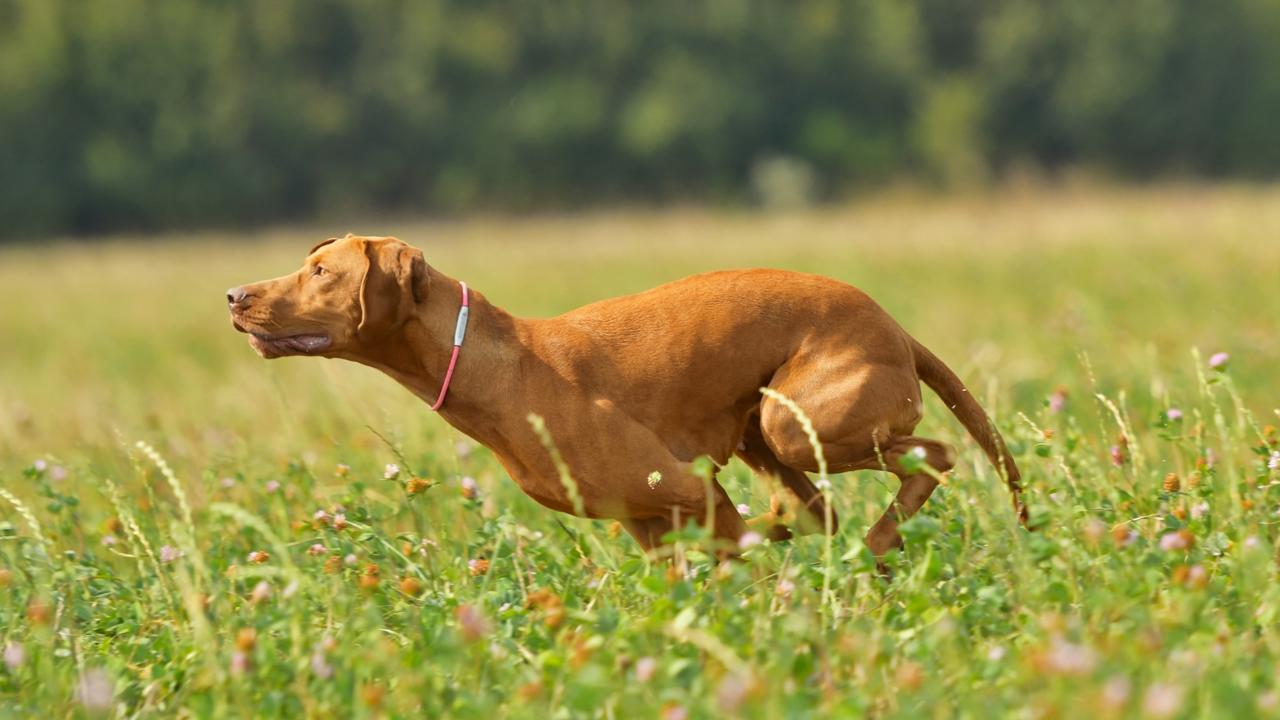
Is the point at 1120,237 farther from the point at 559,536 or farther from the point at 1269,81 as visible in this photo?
the point at 1269,81

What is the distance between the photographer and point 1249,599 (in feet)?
12.3

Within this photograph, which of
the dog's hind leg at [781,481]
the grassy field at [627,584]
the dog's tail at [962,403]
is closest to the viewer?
the grassy field at [627,584]

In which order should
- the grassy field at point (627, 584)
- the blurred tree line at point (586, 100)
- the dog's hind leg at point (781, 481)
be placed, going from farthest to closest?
the blurred tree line at point (586, 100), the dog's hind leg at point (781, 481), the grassy field at point (627, 584)

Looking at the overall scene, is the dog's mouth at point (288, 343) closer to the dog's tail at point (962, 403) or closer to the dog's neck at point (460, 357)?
the dog's neck at point (460, 357)

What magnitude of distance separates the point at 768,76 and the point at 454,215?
9.91 m

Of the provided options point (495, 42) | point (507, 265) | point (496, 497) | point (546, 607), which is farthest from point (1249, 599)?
point (495, 42)

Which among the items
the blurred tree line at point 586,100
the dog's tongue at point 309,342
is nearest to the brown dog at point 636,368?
the dog's tongue at point 309,342

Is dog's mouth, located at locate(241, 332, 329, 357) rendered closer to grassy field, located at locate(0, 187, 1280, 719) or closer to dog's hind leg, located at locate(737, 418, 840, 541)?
grassy field, located at locate(0, 187, 1280, 719)

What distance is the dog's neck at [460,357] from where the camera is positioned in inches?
181

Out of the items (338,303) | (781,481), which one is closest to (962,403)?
(781,481)

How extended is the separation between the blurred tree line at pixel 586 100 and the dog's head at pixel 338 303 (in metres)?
28.2

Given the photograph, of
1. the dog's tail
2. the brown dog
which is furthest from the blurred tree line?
the dog's tail

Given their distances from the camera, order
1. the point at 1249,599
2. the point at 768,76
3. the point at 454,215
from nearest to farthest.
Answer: the point at 1249,599 → the point at 454,215 → the point at 768,76

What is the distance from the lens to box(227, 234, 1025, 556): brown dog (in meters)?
4.53
